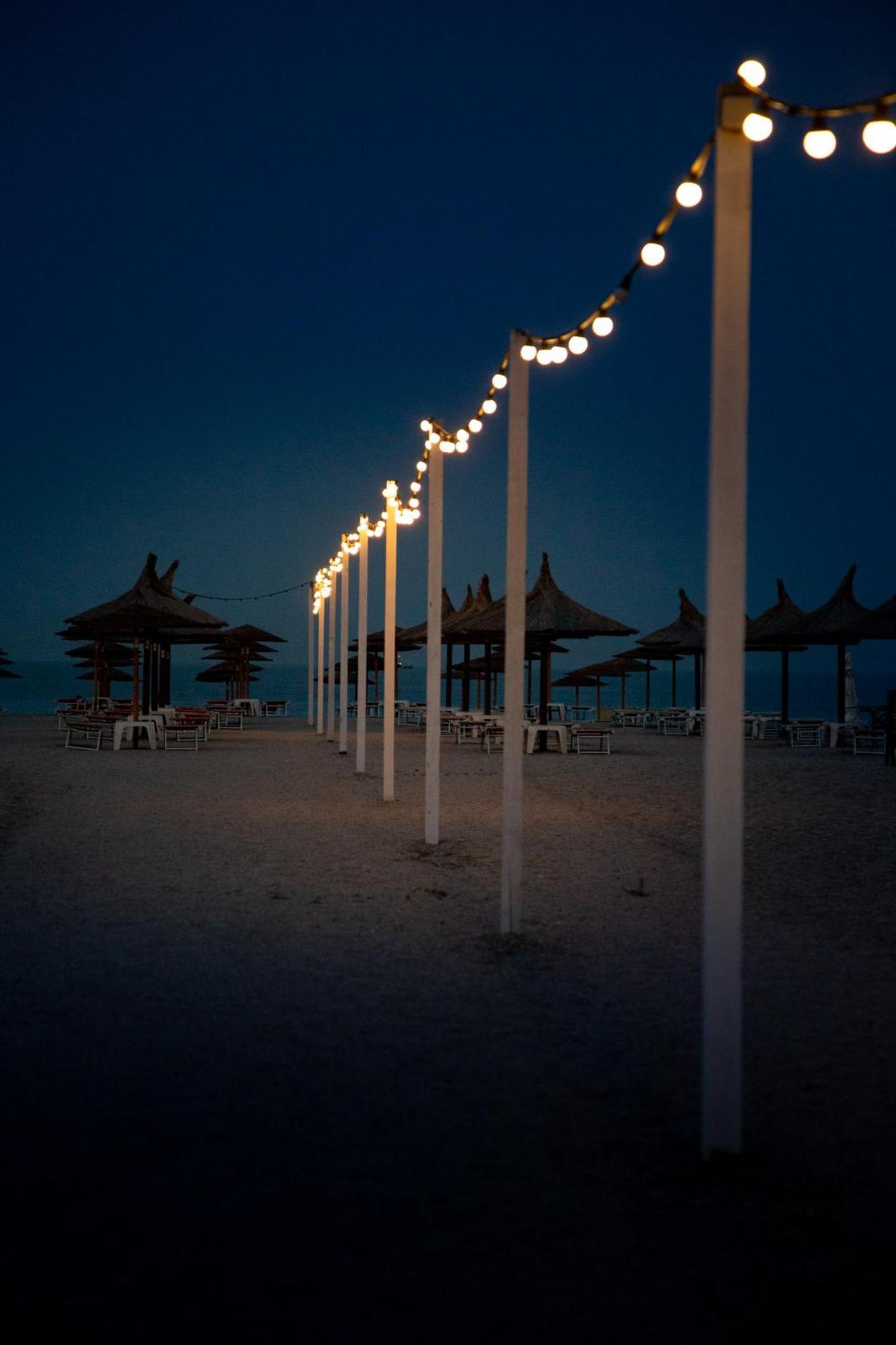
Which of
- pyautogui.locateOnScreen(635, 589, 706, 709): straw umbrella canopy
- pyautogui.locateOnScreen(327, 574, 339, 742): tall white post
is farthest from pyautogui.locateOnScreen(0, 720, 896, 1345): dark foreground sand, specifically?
pyautogui.locateOnScreen(635, 589, 706, 709): straw umbrella canopy

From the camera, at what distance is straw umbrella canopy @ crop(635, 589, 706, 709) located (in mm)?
26906

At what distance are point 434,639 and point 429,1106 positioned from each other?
5137mm

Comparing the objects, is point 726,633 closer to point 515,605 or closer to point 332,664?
point 515,605

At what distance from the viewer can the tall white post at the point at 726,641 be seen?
118 inches

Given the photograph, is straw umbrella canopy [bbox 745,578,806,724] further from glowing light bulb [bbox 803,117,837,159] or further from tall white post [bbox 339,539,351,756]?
glowing light bulb [bbox 803,117,837,159]

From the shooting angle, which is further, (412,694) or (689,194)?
(412,694)

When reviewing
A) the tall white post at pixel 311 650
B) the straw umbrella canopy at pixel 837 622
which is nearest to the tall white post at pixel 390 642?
the straw umbrella canopy at pixel 837 622

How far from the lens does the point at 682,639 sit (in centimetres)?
2705

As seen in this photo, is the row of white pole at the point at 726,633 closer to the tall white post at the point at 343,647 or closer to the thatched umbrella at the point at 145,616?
the tall white post at the point at 343,647

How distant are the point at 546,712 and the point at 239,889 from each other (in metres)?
14.0

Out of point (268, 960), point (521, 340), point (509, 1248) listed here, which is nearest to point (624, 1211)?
point (509, 1248)

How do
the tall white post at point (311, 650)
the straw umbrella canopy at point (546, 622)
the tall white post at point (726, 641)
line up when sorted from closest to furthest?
the tall white post at point (726, 641)
the straw umbrella canopy at point (546, 622)
the tall white post at point (311, 650)

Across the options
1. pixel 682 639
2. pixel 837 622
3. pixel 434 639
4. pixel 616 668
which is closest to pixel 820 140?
pixel 434 639

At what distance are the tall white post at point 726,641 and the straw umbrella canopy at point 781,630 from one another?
20535 millimetres
